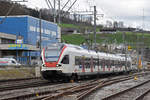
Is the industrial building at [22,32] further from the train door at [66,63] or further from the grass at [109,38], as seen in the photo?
the train door at [66,63]

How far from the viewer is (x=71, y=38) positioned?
82625 millimetres

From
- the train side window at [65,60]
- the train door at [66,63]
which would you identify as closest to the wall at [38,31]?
the train door at [66,63]

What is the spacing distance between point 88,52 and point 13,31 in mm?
44883

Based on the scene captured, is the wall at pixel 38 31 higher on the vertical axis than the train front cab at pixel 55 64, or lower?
higher

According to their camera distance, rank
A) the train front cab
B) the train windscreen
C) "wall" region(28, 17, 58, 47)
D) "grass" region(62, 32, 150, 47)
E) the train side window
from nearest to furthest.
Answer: the train front cab → the train windscreen → the train side window → "wall" region(28, 17, 58, 47) → "grass" region(62, 32, 150, 47)

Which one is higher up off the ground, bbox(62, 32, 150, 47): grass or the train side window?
bbox(62, 32, 150, 47): grass

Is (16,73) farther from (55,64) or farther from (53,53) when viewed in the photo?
(55,64)

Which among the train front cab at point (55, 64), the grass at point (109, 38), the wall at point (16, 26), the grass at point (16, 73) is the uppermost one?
the wall at point (16, 26)

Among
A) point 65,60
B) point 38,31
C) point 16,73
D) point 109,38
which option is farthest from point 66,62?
point 109,38

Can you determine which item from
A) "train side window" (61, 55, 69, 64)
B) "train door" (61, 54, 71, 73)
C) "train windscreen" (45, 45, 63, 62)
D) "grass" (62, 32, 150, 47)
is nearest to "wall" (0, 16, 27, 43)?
"grass" (62, 32, 150, 47)

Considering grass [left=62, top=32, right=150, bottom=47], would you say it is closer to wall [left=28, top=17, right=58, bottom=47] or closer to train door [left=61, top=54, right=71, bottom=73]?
wall [left=28, top=17, right=58, bottom=47]

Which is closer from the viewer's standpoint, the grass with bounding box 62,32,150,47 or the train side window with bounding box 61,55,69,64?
the train side window with bounding box 61,55,69,64

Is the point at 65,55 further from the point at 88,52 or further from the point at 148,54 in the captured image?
the point at 148,54

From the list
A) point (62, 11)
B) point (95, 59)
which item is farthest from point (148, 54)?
point (62, 11)
